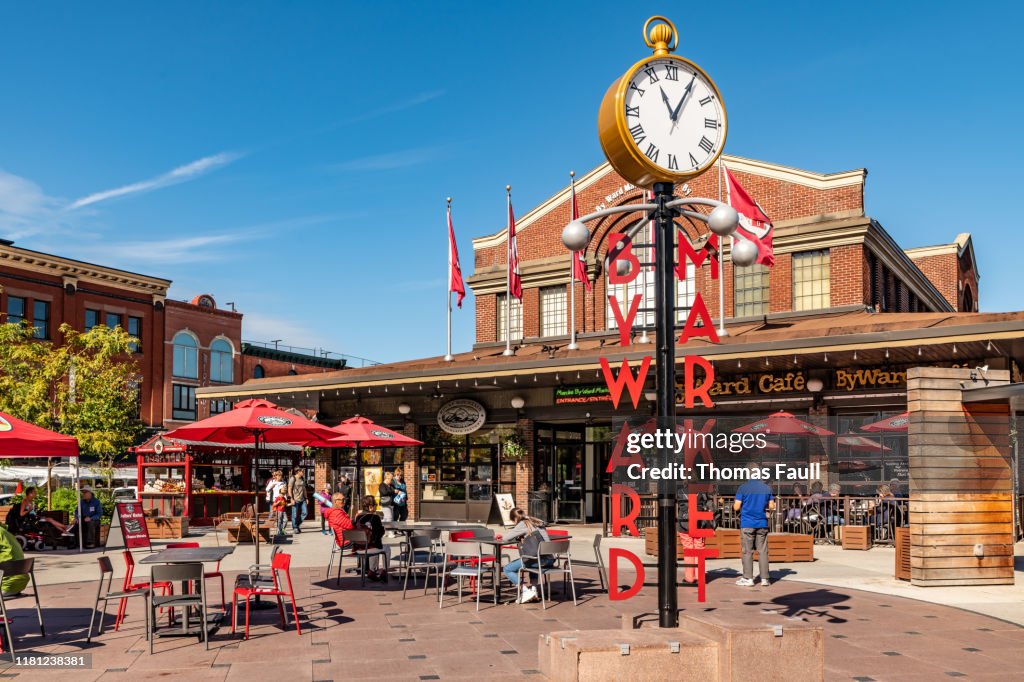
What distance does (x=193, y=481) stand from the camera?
26.8m

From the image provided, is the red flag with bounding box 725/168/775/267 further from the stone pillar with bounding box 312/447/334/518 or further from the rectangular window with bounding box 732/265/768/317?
the stone pillar with bounding box 312/447/334/518

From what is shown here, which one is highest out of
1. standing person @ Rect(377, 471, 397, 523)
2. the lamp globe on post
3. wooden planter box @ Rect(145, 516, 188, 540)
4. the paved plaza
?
the lamp globe on post

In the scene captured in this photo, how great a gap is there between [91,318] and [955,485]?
49.7 meters

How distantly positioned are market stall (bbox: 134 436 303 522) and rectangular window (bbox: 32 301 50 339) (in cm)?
2463

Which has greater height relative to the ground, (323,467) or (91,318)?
(91,318)

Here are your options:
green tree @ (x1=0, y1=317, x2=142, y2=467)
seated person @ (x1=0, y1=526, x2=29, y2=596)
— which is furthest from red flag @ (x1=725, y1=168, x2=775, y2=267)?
green tree @ (x1=0, y1=317, x2=142, y2=467)

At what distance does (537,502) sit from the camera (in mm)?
26484

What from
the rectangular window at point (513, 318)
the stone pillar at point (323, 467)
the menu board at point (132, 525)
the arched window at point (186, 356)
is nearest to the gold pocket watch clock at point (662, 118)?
the menu board at point (132, 525)

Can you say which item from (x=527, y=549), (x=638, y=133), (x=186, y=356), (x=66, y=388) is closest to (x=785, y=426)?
(x=527, y=549)

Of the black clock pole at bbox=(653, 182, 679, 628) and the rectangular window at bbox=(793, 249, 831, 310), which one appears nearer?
the black clock pole at bbox=(653, 182, 679, 628)

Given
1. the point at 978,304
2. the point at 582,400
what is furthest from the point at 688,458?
the point at 978,304

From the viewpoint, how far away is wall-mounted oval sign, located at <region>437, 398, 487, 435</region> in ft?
92.3

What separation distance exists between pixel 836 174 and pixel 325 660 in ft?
73.6

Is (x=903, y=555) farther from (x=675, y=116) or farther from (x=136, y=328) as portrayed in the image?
(x=136, y=328)
